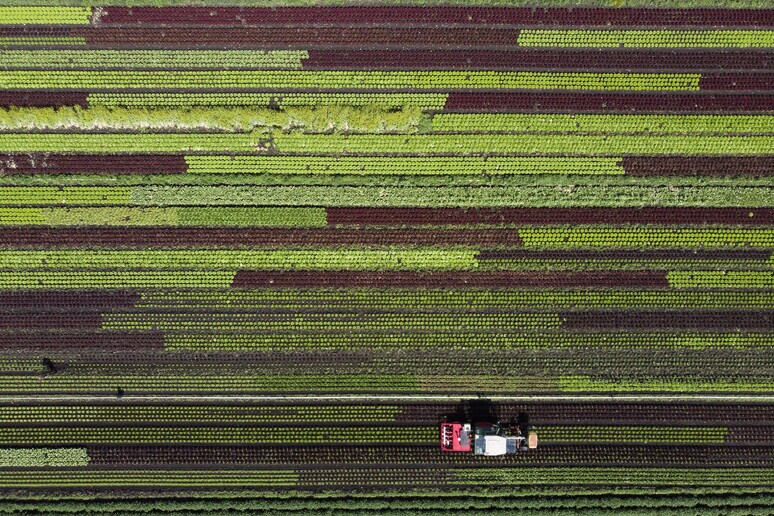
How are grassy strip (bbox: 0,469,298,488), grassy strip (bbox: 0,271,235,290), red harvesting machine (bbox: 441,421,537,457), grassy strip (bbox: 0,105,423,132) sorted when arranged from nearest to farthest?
red harvesting machine (bbox: 441,421,537,457) → grassy strip (bbox: 0,105,423,132) → grassy strip (bbox: 0,469,298,488) → grassy strip (bbox: 0,271,235,290)

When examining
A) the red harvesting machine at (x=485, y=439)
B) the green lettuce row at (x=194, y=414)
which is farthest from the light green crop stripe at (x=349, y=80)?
the red harvesting machine at (x=485, y=439)

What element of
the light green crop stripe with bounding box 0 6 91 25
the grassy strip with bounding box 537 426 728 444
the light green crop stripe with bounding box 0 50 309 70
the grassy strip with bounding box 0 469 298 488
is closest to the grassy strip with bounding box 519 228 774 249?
the grassy strip with bounding box 537 426 728 444

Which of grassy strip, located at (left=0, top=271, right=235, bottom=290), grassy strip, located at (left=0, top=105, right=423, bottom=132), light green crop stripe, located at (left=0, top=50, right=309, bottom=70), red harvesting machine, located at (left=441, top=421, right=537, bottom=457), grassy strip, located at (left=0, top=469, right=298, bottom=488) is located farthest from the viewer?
light green crop stripe, located at (left=0, top=50, right=309, bottom=70)

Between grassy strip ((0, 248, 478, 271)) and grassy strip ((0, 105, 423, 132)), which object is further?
grassy strip ((0, 248, 478, 271))

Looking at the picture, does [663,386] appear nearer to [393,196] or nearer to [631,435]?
[631,435]

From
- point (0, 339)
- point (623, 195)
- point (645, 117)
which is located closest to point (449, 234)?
point (623, 195)

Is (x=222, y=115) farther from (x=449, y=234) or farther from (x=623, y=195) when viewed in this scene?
(x=623, y=195)

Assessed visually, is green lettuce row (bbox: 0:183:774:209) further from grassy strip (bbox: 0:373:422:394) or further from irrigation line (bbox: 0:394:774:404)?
irrigation line (bbox: 0:394:774:404)
